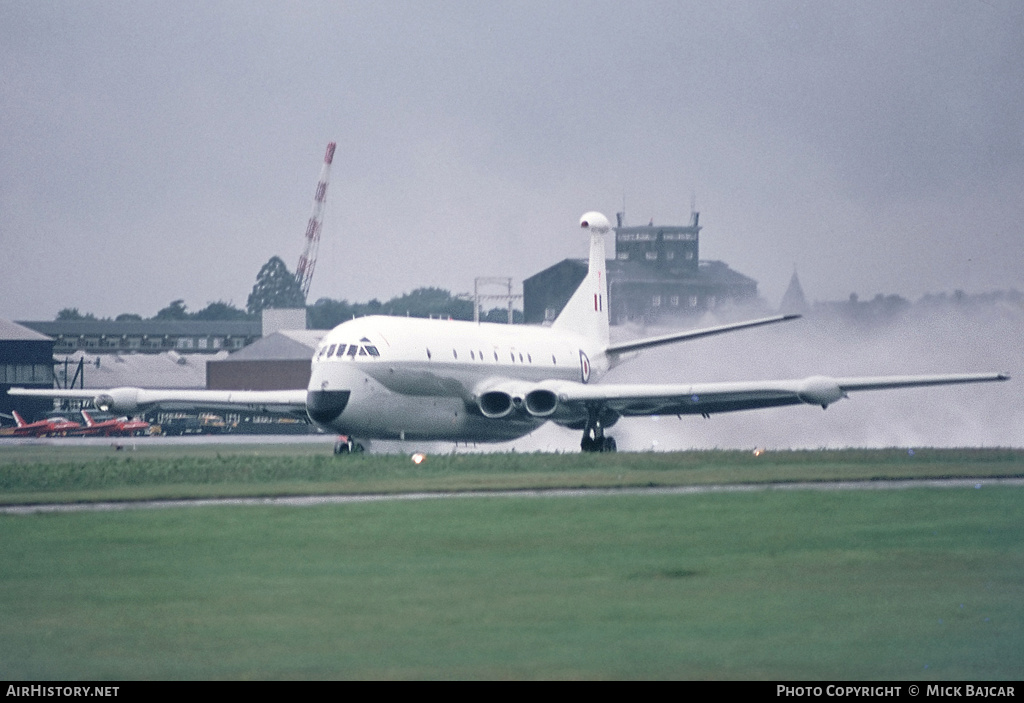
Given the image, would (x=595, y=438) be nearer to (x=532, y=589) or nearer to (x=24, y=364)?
(x=532, y=589)

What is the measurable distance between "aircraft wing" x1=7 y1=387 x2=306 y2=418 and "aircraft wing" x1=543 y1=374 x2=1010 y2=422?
24.9 feet

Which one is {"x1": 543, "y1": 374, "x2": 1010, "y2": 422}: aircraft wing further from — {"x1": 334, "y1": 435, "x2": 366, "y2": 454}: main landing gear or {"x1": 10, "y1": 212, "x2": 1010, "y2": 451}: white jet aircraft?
{"x1": 334, "y1": 435, "x2": 366, "y2": 454}: main landing gear

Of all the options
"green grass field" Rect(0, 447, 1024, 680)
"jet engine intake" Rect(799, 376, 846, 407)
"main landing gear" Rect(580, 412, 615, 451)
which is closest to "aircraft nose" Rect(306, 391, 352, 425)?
"main landing gear" Rect(580, 412, 615, 451)

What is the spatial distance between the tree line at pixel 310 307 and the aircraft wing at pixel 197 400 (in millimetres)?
77914

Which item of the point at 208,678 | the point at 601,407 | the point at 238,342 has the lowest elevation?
the point at 208,678

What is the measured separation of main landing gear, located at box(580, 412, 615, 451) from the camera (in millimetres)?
43219

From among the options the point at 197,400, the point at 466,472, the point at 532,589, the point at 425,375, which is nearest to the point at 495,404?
the point at 425,375

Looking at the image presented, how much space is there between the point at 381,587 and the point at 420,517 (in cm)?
679

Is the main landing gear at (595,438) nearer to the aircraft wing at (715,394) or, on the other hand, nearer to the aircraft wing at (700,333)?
the aircraft wing at (715,394)

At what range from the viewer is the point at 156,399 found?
144 feet

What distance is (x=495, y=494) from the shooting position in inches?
1049

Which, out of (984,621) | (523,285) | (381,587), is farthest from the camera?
(523,285)
